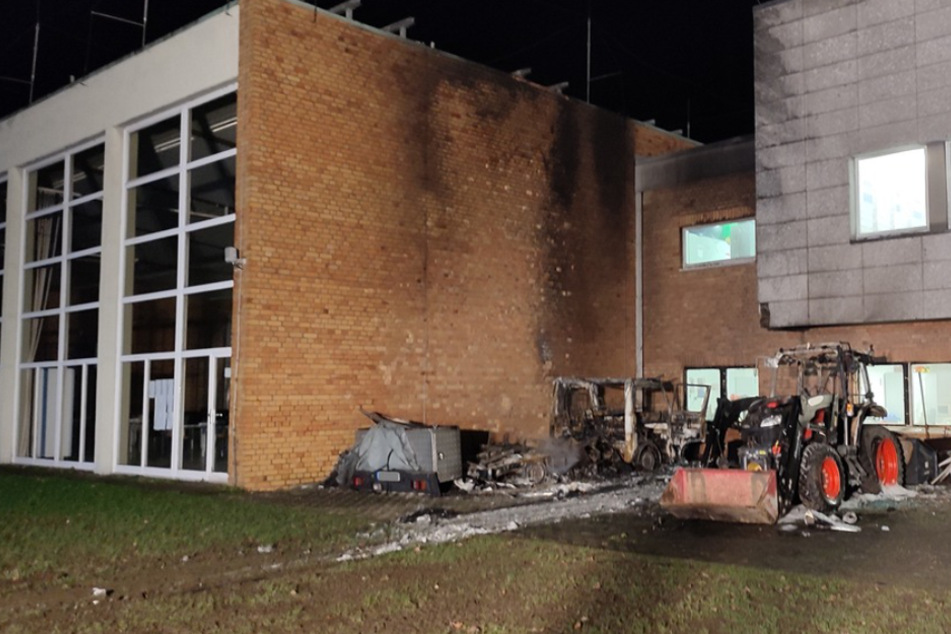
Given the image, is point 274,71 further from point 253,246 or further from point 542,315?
point 542,315

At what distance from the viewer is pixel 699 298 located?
65.4 feet

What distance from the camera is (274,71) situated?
15.1m

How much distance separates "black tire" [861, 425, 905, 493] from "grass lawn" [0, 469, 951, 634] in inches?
95.0

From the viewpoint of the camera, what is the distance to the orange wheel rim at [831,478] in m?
11.7

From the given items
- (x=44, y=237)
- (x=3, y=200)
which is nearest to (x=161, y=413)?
(x=44, y=237)

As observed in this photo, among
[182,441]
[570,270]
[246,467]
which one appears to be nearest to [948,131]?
[570,270]

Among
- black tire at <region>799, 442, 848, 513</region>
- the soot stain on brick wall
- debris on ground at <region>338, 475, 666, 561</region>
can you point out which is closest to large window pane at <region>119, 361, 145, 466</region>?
debris on ground at <region>338, 475, 666, 561</region>

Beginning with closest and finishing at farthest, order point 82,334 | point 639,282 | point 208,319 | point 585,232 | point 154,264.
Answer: point 208,319 → point 154,264 → point 82,334 → point 585,232 → point 639,282

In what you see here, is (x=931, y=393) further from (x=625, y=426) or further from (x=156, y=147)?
(x=156, y=147)

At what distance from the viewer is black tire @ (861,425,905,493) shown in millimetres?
13383

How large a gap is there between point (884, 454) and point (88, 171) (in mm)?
16472

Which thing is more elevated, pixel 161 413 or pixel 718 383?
pixel 718 383

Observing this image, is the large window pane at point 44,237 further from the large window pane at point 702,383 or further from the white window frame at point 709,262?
the large window pane at point 702,383

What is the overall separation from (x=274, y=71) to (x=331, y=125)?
128cm
